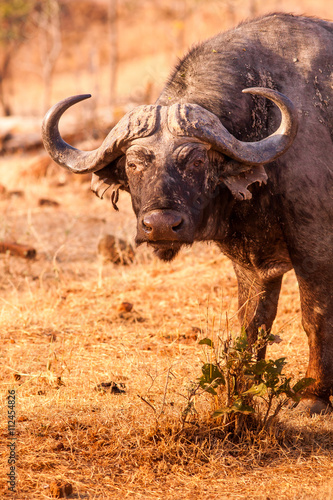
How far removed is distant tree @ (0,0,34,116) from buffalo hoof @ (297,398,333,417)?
18.1 meters

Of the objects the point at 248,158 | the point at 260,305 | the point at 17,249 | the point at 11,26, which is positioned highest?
the point at 11,26

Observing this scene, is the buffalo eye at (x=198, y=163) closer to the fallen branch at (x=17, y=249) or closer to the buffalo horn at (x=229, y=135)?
the buffalo horn at (x=229, y=135)

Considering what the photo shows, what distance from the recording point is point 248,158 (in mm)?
3691

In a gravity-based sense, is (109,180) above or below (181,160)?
below

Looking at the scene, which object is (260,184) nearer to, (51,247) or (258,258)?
(258,258)

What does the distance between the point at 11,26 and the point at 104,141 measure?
20.5 metres

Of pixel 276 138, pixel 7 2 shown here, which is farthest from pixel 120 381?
pixel 7 2

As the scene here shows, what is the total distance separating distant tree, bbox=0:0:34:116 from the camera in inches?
831

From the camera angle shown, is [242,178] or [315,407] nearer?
[242,178]

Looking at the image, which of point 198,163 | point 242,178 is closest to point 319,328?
point 242,178

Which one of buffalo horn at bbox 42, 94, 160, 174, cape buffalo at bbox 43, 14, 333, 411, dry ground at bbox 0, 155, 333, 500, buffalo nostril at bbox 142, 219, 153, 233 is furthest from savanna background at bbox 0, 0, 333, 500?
buffalo horn at bbox 42, 94, 160, 174

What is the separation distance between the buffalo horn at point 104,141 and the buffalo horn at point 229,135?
5.9 inches

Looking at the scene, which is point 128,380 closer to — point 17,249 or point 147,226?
point 147,226

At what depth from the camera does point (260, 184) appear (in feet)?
12.4
